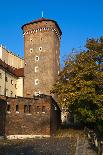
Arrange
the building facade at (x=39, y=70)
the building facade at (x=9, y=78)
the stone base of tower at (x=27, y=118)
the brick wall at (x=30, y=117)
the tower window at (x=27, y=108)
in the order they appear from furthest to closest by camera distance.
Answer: the building facade at (x=9, y=78)
the building facade at (x=39, y=70)
the tower window at (x=27, y=108)
the brick wall at (x=30, y=117)
the stone base of tower at (x=27, y=118)

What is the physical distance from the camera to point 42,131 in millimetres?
51312

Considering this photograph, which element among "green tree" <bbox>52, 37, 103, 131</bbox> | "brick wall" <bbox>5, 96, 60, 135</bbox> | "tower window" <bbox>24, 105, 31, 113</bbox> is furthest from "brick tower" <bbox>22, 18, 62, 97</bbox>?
"green tree" <bbox>52, 37, 103, 131</bbox>

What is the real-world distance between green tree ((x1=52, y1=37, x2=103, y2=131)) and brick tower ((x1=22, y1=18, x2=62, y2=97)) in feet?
88.8

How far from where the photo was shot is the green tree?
33.1m

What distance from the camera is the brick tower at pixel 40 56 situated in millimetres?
65000

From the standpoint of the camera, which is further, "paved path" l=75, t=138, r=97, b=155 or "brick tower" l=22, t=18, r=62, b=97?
"brick tower" l=22, t=18, r=62, b=97

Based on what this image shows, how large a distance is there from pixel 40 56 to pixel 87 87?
33449mm

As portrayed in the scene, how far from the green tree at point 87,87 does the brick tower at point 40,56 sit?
88.8 feet

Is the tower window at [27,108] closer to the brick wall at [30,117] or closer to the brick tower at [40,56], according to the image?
the brick wall at [30,117]

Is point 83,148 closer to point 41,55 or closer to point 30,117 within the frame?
point 30,117

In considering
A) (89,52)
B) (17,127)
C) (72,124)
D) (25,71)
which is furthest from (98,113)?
(25,71)

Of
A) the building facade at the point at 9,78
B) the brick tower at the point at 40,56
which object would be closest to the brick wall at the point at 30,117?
the building facade at the point at 9,78

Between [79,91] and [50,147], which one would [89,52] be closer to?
[79,91]

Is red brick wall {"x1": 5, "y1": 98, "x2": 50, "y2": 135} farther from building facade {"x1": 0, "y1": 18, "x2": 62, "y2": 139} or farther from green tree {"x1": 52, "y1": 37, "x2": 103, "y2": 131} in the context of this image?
green tree {"x1": 52, "y1": 37, "x2": 103, "y2": 131}
